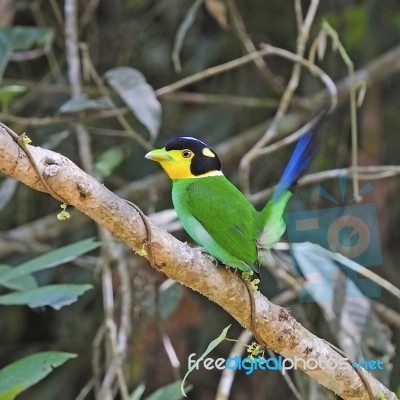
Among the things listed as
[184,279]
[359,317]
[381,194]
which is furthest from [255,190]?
[184,279]

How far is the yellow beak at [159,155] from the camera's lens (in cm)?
128

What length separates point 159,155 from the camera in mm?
1285

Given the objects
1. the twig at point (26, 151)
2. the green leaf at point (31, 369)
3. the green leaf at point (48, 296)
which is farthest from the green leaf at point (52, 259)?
the twig at point (26, 151)

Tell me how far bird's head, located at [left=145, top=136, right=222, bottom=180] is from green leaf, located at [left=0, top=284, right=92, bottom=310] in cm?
46

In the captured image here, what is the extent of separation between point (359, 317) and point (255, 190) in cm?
104

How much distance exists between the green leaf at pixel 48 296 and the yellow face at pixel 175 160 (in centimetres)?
45

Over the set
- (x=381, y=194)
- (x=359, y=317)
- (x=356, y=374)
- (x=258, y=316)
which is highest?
(x=258, y=316)

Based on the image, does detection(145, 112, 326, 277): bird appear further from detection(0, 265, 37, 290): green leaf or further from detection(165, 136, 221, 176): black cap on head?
detection(0, 265, 37, 290): green leaf

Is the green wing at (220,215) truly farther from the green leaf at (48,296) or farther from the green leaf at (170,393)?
the green leaf at (170,393)

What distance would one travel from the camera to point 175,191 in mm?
1350

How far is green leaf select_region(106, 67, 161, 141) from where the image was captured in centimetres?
212

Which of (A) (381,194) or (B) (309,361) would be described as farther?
(A) (381,194)

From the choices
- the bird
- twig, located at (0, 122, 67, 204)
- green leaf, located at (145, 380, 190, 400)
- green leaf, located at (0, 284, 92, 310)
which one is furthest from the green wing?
green leaf, located at (145, 380, 190, 400)

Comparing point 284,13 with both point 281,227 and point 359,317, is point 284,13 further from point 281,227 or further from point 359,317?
point 281,227
